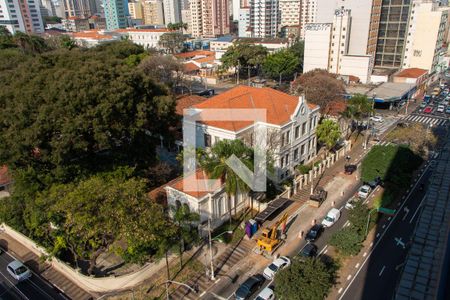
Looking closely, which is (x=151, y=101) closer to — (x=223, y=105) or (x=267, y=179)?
(x=223, y=105)

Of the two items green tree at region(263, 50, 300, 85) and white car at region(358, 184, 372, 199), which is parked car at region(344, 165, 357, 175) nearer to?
white car at region(358, 184, 372, 199)

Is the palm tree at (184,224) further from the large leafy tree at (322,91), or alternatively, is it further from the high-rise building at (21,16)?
the high-rise building at (21,16)

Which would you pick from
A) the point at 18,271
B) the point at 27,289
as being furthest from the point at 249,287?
the point at 18,271

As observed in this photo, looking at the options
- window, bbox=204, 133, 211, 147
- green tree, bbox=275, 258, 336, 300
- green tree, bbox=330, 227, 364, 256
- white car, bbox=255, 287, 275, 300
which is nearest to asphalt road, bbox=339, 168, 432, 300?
green tree, bbox=330, 227, 364, 256

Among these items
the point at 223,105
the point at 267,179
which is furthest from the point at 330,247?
the point at 223,105

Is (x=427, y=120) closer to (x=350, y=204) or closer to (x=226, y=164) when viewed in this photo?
(x=350, y=204)

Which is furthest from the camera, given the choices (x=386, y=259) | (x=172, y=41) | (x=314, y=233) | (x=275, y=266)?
(x=172, y=41)

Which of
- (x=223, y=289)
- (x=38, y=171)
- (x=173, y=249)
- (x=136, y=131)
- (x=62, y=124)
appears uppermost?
(x=62, y=124)
